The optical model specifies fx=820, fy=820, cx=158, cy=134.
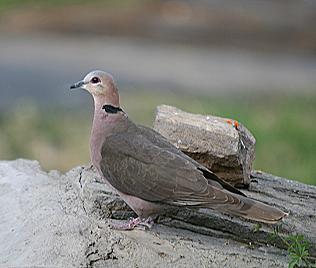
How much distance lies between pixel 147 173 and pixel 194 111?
4.02m

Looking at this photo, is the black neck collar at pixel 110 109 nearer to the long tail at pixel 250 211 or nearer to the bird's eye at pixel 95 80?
the bird's eye at pixel 95 80

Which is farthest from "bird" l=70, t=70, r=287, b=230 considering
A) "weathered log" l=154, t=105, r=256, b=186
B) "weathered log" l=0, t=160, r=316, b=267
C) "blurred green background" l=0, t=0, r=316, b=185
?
"blurred green background" l=0, t=0, r=316, b=185

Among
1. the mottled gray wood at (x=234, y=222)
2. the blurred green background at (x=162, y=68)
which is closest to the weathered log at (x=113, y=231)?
the mottled gray wood at (x=234, y=222)

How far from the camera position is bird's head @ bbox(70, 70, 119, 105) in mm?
2811

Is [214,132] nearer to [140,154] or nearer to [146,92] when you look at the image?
[140,154]

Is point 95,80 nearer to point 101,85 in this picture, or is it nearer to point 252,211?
point 101,85

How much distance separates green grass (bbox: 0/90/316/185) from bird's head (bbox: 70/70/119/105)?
2817 mm

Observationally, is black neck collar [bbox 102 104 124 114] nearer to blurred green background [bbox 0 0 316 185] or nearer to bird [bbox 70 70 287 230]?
bird [bbox 70 70 287 230]

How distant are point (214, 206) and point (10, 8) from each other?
9382 millimetres

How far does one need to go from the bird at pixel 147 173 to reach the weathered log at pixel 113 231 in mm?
101

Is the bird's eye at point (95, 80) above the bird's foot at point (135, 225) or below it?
above

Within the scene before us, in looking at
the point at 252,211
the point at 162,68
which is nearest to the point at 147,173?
the point at 252,211

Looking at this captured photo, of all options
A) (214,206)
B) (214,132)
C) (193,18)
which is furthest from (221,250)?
(193,18)

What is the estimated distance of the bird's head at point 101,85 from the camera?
2811 millimetres
